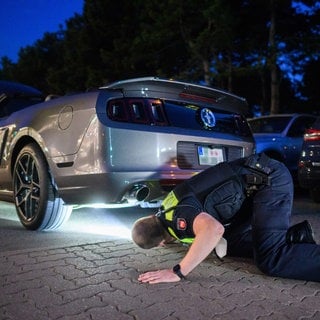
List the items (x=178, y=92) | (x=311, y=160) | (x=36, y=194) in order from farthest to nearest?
1. (x=311, y=160)
2. (x=36, y=194)
3. (x=178, y=92)

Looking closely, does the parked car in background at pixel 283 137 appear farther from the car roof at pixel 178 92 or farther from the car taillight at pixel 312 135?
the car roof at pixel 178 92

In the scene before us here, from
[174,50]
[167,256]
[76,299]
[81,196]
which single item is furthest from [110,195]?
[174,50]

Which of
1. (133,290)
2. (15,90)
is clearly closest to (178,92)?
(133,290)

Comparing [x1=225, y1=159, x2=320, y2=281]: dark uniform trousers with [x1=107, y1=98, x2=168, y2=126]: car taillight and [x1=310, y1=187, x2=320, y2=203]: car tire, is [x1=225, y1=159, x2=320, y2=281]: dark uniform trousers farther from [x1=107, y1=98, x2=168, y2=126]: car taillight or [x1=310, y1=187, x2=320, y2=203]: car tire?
[x1=310, y1=187, x2=320, y2=203]: car tire

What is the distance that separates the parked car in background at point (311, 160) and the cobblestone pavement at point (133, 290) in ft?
8.96

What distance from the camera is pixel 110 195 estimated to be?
367 cm

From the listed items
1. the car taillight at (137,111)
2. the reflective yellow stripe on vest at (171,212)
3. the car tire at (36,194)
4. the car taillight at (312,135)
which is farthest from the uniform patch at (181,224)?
the car taillight at (312,135)

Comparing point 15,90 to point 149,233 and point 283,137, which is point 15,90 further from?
point 283,137

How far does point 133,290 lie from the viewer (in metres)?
2.66

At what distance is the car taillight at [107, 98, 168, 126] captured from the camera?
12.2 feet

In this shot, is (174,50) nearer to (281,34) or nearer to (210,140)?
(281,34)

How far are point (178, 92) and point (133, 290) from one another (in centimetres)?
206

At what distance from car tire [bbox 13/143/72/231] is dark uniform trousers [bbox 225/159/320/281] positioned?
196 centimetres

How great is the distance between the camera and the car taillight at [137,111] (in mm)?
3729
